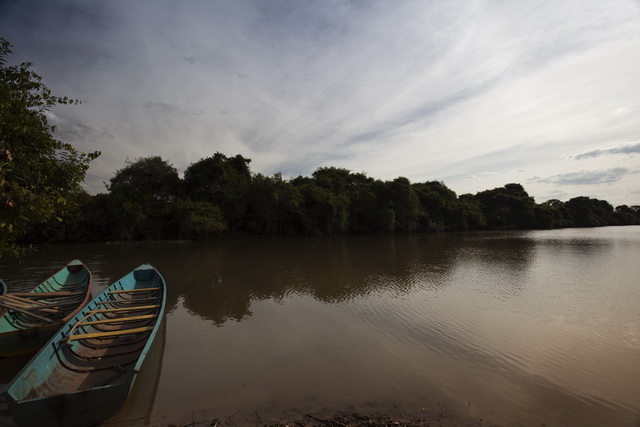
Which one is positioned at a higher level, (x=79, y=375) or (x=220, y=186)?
(x=220, y=186)

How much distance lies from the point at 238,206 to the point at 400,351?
32.9 meters

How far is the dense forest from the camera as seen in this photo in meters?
32.2

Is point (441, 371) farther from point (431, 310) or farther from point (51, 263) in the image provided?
point (51, 263)

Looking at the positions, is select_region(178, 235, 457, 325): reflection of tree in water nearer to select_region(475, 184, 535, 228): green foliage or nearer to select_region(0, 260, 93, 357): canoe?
select_region(0, 260, 93, 357): canoe

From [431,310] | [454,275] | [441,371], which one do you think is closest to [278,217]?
[454,275]

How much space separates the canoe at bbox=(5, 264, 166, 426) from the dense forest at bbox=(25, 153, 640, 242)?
2645 cm

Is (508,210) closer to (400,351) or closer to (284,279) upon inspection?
(284,279)

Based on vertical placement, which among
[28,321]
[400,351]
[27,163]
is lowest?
[400,351]

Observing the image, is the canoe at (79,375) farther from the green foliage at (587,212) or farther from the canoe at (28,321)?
the green foliage at (587,212)

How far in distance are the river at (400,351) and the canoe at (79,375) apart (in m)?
0.57

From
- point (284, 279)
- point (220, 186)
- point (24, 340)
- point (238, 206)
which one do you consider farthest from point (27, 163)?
point (220, 186)

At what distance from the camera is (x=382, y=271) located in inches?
579

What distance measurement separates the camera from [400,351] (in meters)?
6.02

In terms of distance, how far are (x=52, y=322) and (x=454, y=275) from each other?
1342 cm
